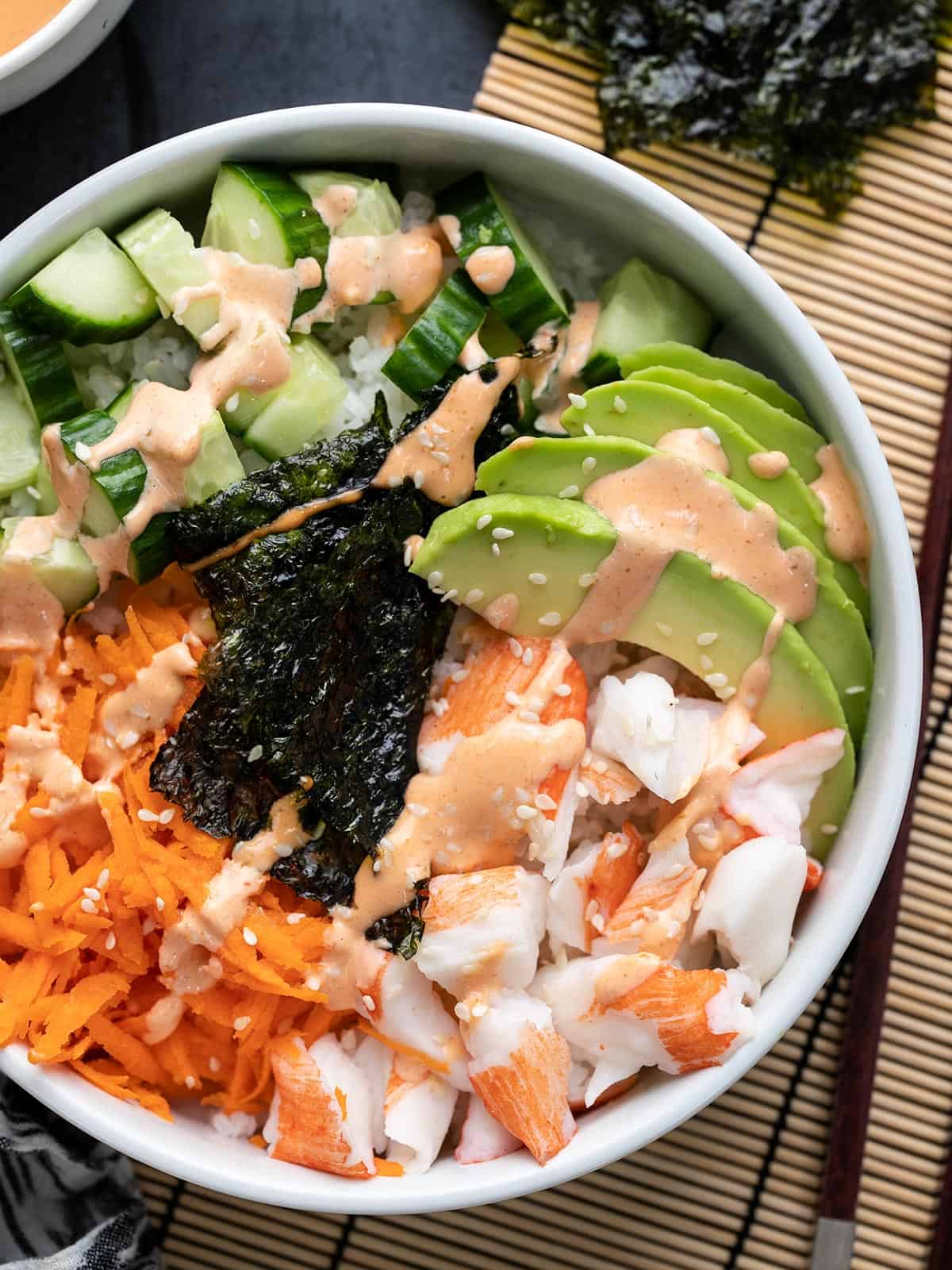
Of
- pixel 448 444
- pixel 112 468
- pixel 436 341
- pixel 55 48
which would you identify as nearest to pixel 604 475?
pixel 448 444

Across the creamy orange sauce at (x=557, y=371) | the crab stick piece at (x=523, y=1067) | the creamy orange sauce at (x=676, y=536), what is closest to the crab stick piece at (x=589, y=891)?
the crab stick piece at (x=523, y=1067)

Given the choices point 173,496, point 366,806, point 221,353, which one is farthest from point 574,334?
point 366,806

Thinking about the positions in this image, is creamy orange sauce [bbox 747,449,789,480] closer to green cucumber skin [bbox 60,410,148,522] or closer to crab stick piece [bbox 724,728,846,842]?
crab stick piece [bbox 724,728,846,842]

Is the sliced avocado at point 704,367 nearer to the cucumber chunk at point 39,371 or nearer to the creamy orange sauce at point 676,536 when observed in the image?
the creamy orange sauce at point 676,536

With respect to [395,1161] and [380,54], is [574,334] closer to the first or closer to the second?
[380,54]

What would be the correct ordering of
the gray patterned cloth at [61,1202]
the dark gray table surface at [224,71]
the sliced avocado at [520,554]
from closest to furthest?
the sliced avocado at [520,554]
the gray patterned cloth at [61,1202]
the dark gray table surface at [224,71]

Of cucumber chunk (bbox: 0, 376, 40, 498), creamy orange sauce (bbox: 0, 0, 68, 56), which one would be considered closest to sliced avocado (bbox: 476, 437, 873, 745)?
cucumber chunk (bbox: 0, 376, 40, 498)
